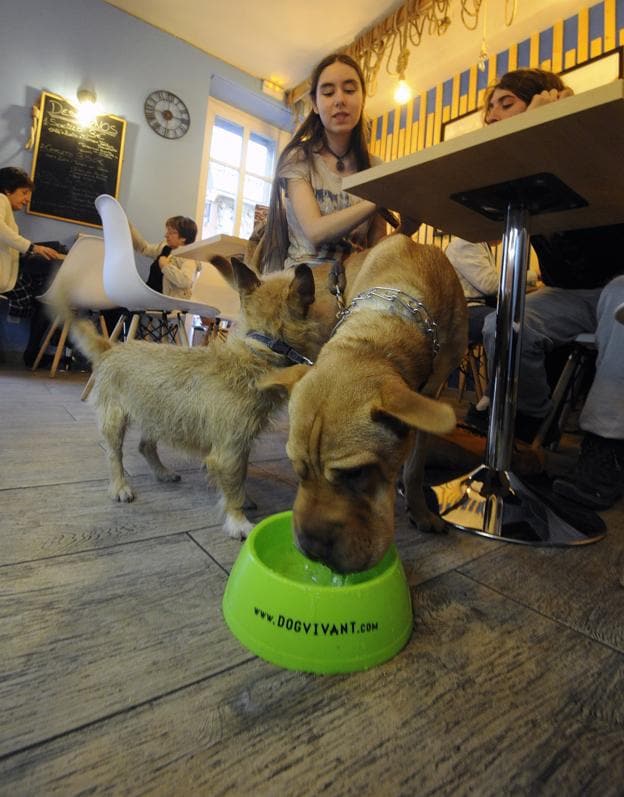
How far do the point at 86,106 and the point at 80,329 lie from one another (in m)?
5.21

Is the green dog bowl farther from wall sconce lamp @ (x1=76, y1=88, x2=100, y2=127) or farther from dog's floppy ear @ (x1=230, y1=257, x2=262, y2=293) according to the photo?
wall sconce lamp @ (x1=76, y1=88, x2=100, y2=127)

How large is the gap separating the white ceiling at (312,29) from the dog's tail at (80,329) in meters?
5.19

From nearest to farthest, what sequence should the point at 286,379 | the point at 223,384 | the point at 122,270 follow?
the point at 286,379
the point at 223,384
the point at 122,270

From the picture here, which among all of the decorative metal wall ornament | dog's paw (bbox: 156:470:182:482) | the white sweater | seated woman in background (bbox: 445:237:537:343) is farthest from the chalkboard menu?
dog's paw (bbox: 156:470:182:482)

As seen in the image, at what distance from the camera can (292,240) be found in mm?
2234

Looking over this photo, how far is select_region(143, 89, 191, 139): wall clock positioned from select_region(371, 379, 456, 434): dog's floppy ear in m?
6.56

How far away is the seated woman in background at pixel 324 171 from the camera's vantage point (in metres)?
1.97

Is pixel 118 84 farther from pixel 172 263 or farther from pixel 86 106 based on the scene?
pixel 172 263

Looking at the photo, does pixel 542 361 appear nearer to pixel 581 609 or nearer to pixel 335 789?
pixel 581 609

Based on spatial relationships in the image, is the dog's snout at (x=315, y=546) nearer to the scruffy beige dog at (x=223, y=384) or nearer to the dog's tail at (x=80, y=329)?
the scruffy beige dog at (x=223, y=384)

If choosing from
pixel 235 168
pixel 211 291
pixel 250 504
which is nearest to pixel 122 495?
pixel 250 504

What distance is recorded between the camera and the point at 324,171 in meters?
2.09

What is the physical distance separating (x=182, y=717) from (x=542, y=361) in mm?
2142

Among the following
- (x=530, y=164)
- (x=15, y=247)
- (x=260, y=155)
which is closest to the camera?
(x=530, y=164)
